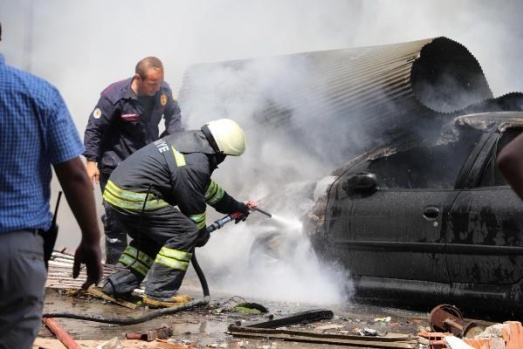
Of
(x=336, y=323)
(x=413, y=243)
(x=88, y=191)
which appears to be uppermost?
(x=88, y=191)

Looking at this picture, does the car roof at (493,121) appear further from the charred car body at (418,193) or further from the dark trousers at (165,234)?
the dark trousers at (165,234)

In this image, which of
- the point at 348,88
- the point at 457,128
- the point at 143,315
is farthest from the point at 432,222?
the point at 348,88

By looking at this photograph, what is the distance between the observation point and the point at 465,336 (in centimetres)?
468

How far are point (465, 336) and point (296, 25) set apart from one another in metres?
9.48

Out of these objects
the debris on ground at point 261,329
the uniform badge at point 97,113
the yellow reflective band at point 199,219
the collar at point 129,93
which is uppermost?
the collar at point 129,93

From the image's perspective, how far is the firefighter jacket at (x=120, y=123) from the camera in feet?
22.7

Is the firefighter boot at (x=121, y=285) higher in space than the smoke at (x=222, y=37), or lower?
lower

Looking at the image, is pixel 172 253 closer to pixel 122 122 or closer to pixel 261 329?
pixel 261 329

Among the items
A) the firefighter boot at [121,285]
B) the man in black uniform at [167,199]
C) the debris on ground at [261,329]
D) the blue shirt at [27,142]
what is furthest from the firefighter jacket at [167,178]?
the blue shirt at [27,142]

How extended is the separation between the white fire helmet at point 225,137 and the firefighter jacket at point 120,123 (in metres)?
1.22

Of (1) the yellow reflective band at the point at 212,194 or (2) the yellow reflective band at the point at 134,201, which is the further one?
(1) the yellow reflective band at the point at 212,194

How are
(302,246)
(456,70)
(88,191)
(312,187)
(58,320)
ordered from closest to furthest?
(88,191) < (58,320) < (302,246) < (312,187) < (456,70)

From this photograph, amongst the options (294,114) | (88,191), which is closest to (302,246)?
(294,114)

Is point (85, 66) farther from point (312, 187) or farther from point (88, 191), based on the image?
point (88, 191)
